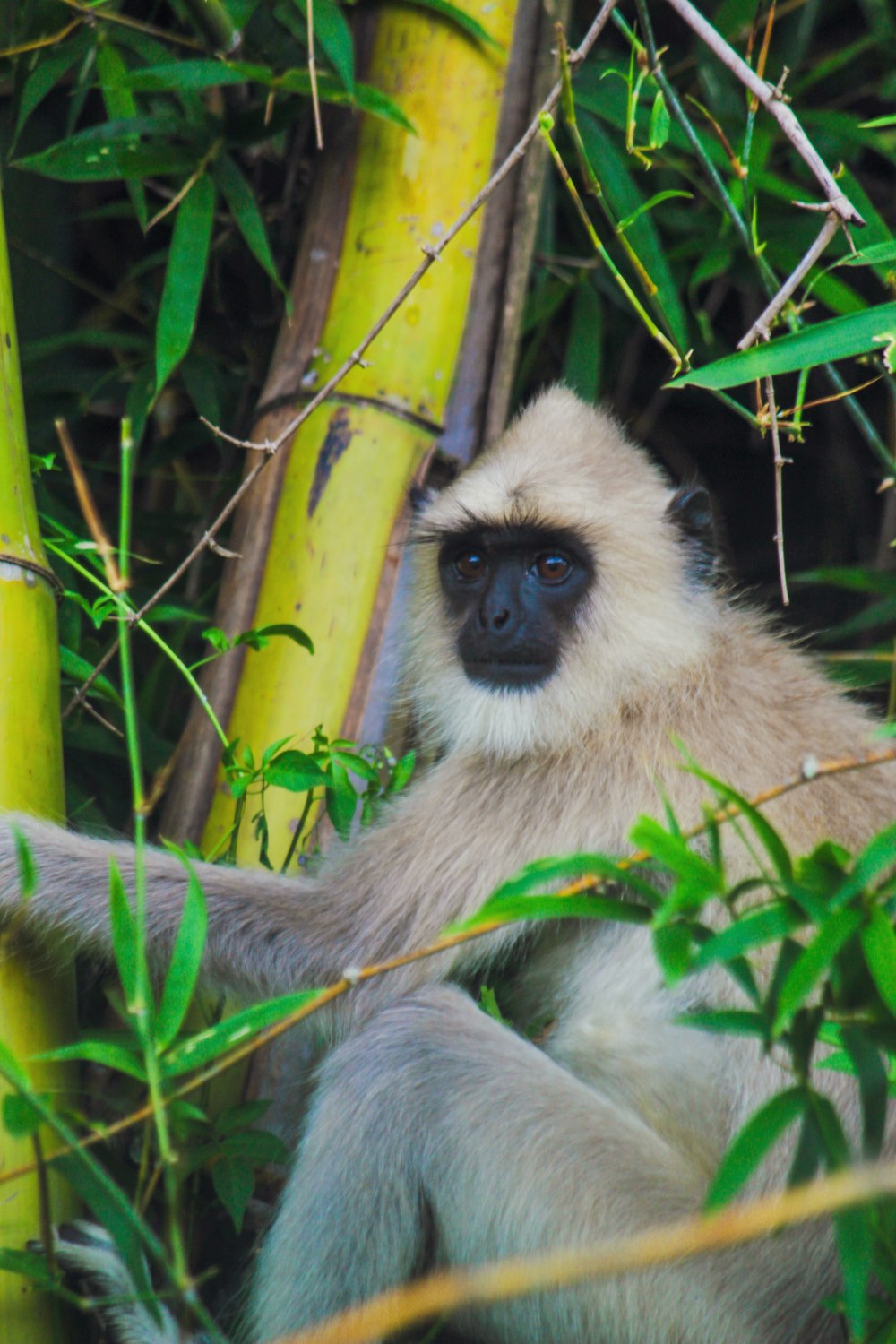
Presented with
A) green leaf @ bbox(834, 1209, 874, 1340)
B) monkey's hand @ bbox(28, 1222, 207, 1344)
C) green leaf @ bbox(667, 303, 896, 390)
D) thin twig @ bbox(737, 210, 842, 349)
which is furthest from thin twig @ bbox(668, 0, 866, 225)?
monkey's hand @ bbox(28, 1222, 207, 1344)

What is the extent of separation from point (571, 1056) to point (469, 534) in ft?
4.25

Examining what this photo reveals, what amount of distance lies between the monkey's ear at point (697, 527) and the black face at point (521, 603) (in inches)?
10.4

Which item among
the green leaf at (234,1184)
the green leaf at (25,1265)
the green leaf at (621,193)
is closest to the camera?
the green leaf at (25,1265)

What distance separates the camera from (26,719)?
8.75 ft

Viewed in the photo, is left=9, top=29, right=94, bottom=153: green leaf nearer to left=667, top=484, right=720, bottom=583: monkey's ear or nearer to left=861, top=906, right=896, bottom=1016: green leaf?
left=667, top=484, right=720, bottom=583: monkey's ear

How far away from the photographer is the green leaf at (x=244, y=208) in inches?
148

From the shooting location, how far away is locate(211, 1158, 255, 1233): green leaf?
293 cm

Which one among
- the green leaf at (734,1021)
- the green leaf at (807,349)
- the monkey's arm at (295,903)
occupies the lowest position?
the monkey's arm at (295,903)

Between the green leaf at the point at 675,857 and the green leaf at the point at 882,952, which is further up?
the green leaf at the point at 675,857

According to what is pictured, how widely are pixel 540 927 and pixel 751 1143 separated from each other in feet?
4.70

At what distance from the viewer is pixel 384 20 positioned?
3.93 m

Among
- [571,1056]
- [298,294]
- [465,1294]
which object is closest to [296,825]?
[571,1056]

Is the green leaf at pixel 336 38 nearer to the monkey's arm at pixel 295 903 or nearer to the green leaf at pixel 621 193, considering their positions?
the green leaf at pixel 621 193

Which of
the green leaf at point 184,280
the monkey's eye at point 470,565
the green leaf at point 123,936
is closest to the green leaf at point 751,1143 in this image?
the green leaf at point 123,936
